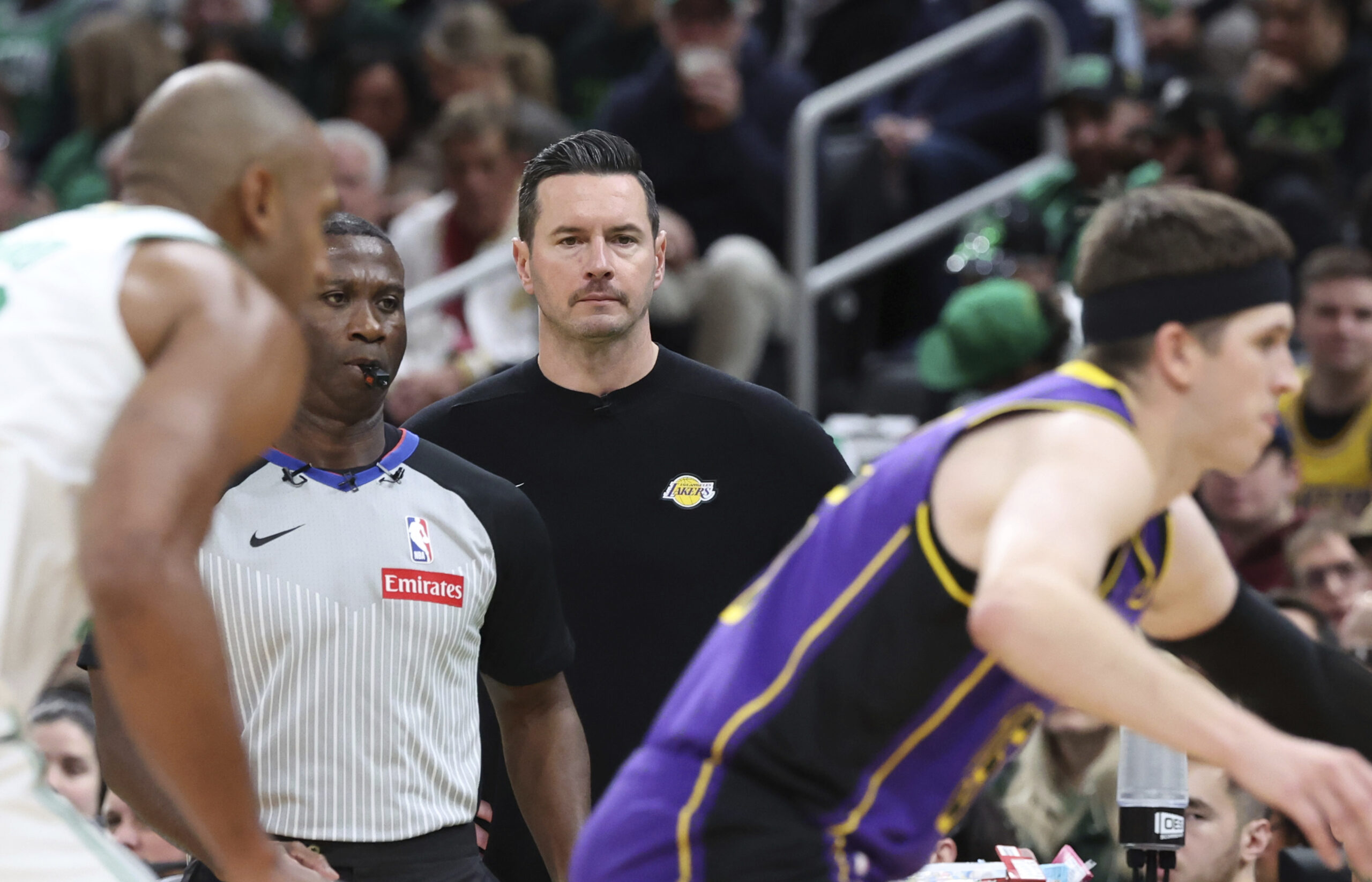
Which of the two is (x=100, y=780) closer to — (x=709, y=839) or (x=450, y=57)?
(x=709, y=839)

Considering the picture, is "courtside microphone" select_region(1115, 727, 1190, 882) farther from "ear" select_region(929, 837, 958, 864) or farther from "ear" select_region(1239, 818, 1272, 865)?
"ear" select_region(1239, 818, 1272, 865)

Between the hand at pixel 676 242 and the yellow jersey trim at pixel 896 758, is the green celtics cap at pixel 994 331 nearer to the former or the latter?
the hand at pixel 676 242

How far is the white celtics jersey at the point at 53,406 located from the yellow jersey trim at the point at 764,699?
→ 0.89m

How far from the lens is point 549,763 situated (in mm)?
3764

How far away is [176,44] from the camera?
408 inches

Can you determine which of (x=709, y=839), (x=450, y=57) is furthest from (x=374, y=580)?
(x=450, y=57)

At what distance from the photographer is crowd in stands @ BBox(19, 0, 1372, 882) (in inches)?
238

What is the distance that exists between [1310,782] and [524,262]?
264 cm

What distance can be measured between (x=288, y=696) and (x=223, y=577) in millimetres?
256

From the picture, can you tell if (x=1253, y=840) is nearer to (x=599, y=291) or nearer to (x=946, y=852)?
(x=946, y=852)

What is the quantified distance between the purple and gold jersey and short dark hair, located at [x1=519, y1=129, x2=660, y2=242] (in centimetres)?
180

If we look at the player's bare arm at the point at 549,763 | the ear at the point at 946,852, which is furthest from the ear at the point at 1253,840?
the player's bare arm at the point at 549,763

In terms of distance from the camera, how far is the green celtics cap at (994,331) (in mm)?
6840

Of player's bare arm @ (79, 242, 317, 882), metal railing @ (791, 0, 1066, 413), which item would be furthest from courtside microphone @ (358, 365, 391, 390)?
metal railing @ (791, 0, 1066, 413)
